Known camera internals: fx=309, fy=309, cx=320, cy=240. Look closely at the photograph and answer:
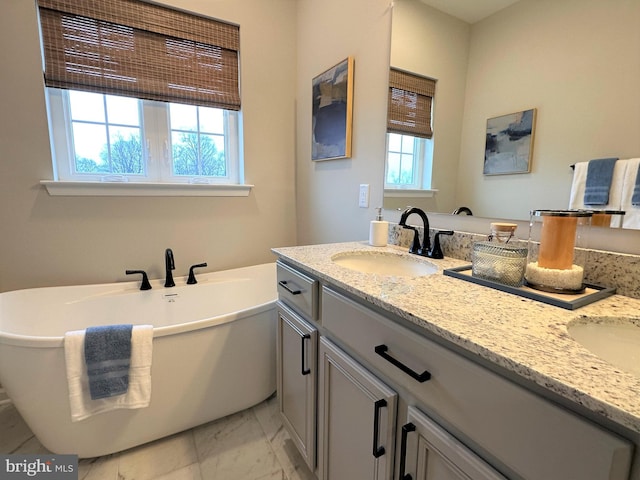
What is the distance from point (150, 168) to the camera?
2.03m

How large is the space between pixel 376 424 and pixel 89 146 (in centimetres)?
216

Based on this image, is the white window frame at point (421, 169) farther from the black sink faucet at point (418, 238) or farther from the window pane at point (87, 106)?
the window pane at point (87, 106)

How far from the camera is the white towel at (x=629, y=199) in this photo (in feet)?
2.59

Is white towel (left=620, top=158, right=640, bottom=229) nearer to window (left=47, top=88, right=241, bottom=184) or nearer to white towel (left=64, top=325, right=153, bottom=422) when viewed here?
white towel (left=64, top=325, right=153, bottom=422)

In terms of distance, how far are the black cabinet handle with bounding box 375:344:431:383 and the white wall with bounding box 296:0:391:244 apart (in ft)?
3.33

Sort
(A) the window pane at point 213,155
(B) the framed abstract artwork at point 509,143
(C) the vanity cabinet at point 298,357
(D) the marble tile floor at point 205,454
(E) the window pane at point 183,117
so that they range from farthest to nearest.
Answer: (A) the window pane at point 213,155 → (E) the window pane at point 183,117 → (D) the marble tile floor at point 205,454 → (C) the vanity cabinet at point 298,357 → (B) the framed abstract artwork at point 509,143

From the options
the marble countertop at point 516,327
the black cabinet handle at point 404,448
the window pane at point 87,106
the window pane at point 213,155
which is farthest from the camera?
the window pane at point 213,155

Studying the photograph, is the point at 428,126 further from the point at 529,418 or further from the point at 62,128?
the point at 62,128

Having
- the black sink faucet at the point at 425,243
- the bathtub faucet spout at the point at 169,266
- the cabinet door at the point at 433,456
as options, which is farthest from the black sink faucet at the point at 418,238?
the bathtub faucet spout at the point at 169,266

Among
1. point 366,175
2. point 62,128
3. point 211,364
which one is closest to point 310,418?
point 211,364

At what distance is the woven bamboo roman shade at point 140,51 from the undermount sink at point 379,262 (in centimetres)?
144

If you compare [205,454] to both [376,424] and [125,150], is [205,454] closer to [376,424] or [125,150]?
[376,424]

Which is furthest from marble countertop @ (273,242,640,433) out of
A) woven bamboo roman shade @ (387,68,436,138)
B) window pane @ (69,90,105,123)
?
window pane @ (69,90,105,123)

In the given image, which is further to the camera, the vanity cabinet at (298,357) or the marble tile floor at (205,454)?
the marble tile floor at (205,454)
